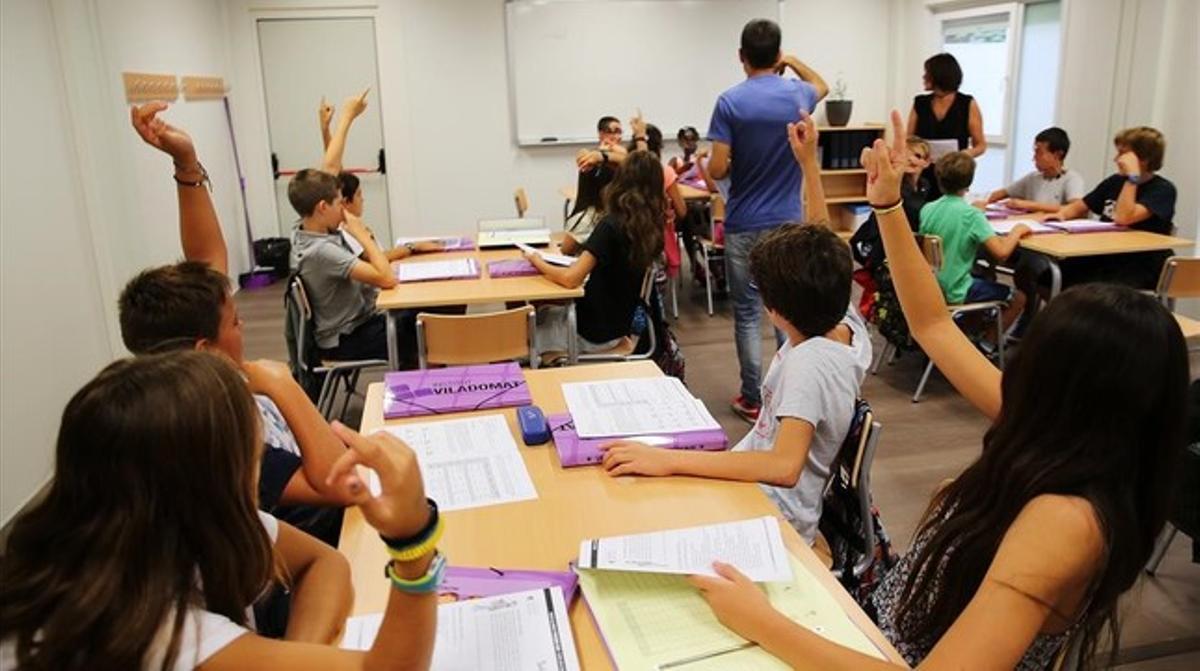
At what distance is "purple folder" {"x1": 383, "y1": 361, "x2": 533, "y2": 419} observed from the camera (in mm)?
2004

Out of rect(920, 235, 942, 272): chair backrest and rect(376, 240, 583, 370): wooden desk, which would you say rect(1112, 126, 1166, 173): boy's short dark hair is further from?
rect(376, 240, 583, 370): wooden desk

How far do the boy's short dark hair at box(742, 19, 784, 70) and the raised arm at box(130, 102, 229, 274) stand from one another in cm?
224

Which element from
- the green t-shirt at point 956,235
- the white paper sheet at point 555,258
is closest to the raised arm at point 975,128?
the green t-shirt at point 956,235

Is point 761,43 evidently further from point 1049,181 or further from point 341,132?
point 1049,181

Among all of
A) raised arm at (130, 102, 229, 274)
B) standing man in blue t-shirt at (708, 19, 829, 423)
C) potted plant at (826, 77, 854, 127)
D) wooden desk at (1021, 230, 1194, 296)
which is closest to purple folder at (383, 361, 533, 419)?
raised arm at (130, 102, 229, 274)

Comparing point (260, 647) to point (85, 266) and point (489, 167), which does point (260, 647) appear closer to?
point (85, 266)

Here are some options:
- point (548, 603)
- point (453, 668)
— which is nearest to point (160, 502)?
point (453, 668)

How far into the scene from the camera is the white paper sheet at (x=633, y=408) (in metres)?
1.80

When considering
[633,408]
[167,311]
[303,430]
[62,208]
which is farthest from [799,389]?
[62,208]

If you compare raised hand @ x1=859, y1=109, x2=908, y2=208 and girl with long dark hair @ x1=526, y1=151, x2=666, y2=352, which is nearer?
raised hand @ x1=859, y1=109, x2=908, y2=208

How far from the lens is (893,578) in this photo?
1.45 metres

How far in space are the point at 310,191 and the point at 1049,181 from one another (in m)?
4.08

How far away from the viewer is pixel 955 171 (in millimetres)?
4000

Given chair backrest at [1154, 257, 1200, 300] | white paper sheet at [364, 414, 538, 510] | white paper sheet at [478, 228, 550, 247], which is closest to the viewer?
white paper sheet at [364, 414, 538, 510]
